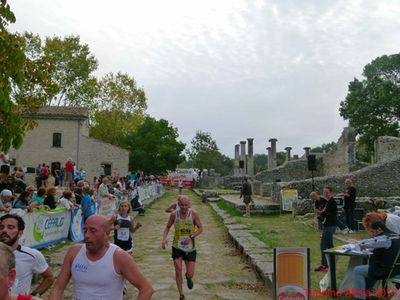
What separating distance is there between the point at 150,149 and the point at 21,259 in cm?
5079

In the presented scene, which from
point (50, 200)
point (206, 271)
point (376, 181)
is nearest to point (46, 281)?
point (206, 271)

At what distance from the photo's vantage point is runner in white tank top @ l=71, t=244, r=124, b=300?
13.3ft

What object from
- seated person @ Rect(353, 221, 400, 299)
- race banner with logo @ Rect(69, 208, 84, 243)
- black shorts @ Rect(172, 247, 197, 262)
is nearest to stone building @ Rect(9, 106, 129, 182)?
race banner with logo @ Rect(69, 208, 84, 243)

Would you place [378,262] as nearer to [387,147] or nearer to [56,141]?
[387,147]

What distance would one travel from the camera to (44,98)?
37.0 ft

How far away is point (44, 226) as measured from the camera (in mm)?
12078

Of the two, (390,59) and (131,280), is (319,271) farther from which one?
(390,59)

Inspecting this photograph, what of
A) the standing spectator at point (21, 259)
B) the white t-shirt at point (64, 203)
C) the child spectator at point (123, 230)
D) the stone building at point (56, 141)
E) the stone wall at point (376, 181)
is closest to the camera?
the standing spectator at point (21, 259)

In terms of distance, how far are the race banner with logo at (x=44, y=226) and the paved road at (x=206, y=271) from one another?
1.70 ft

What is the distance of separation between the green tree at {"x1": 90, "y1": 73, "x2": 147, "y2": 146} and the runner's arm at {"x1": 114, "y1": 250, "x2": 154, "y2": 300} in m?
52.1

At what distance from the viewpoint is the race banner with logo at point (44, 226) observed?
1095 cm

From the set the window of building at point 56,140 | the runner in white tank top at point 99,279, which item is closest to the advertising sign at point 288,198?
the runner in white tank top at point 99,279

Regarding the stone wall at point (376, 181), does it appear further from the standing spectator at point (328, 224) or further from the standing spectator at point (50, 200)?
the standing spectator at point (50, 200)

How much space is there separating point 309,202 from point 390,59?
127ft
